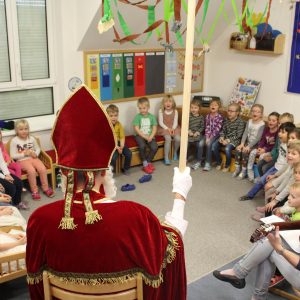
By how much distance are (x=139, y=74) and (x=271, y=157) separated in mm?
2188

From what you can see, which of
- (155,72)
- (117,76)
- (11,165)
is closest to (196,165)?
(155,72)

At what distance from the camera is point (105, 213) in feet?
4.47

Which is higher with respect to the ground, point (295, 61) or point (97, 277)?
point (295, 61)

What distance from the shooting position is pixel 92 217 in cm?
133

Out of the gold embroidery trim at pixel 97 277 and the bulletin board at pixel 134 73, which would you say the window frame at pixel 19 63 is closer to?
the bulletin board at pixel 134 73

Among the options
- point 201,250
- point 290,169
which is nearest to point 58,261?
point 201,250

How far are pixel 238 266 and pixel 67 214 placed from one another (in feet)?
5.72

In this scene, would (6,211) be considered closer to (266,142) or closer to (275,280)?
(275,280)

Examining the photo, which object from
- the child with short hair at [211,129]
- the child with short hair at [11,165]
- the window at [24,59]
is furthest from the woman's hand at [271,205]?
the window at [24,59]

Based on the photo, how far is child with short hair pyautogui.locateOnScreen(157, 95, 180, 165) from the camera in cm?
562

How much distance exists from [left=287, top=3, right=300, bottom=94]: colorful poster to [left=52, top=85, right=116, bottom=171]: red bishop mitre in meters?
4.43

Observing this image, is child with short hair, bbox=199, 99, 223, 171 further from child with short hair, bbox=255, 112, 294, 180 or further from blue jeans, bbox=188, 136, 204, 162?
child with short hair, bbox=255, 112, 294, 180

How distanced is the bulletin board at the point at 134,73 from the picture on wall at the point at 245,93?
2.33 feet

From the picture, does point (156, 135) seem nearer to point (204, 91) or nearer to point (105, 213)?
point (204, 91)
